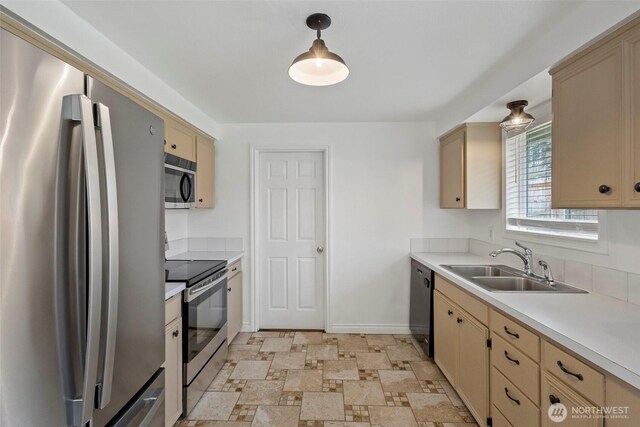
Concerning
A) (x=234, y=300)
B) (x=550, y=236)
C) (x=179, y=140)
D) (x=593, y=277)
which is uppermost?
(x=179, y=140)

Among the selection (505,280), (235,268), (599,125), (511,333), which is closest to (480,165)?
(505,280)

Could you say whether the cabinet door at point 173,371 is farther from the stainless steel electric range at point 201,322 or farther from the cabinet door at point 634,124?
the cabinet door at point 634,124

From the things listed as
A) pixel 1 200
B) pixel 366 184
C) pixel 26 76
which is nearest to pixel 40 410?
pixel 1 200

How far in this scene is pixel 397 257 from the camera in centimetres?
329

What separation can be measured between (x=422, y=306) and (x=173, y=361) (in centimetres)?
214

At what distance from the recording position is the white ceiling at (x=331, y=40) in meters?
1.43

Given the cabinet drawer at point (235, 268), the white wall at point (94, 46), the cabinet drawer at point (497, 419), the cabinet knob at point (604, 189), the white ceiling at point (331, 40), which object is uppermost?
the white ceiling at point (331, 40)

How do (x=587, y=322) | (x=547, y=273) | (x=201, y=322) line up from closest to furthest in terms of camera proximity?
(x=587, y=322) < (x=547, y=273) < (x=201, y=322)

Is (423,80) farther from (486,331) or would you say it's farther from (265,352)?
(265,352)

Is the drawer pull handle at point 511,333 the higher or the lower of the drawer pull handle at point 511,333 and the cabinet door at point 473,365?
the higher

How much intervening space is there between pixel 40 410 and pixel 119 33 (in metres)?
1.77

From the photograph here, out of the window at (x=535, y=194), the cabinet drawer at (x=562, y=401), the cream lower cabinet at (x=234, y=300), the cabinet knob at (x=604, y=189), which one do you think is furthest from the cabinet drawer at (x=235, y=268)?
the cabinet knob at (x=604, y=189)

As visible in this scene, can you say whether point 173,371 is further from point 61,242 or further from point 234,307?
point 61,242

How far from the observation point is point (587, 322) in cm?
128
